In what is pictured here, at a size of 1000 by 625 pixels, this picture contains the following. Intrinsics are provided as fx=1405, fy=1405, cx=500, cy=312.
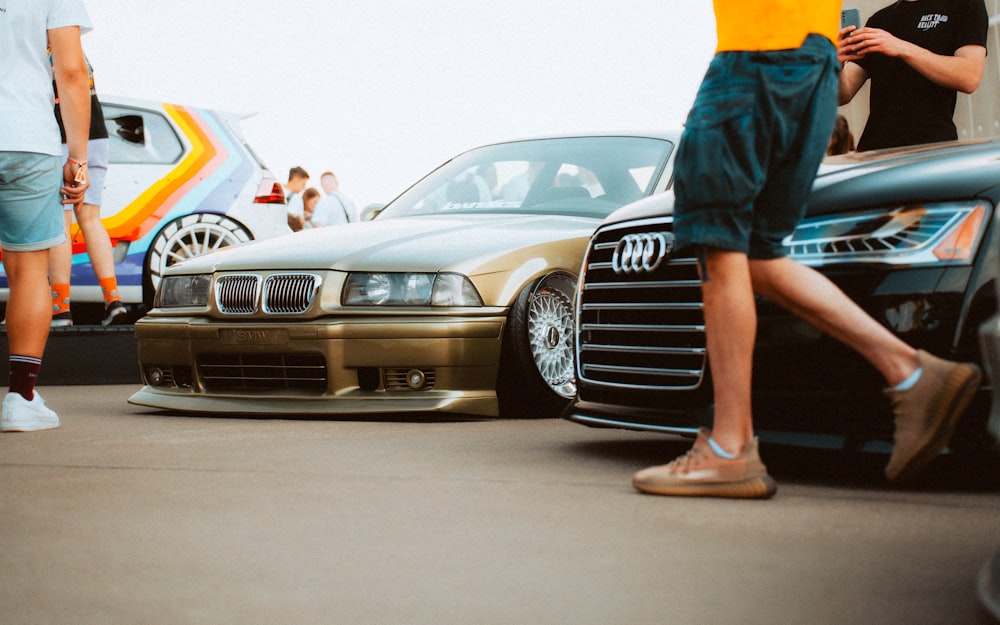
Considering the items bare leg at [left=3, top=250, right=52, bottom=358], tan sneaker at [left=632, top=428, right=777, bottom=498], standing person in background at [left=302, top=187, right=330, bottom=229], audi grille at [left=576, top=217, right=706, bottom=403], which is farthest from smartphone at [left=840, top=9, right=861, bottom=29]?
standing person in background at [left=302, top=187, right=330, bottom=229]

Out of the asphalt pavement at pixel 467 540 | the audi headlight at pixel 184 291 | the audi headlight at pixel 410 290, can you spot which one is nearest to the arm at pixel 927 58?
the asphalt pavement at pixel 467 540

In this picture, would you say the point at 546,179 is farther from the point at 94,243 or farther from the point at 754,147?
the point at 94,243

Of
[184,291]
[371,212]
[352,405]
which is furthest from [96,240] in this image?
[352,405]

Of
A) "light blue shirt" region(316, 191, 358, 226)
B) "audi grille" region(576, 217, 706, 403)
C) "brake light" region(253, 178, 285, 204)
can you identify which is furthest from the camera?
"light blue shirt" region(316, 191, 358, 226)

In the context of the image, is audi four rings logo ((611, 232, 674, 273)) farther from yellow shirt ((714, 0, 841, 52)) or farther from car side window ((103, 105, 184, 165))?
car side window ((103, 105, 184, 165))

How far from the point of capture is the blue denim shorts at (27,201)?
548 cm

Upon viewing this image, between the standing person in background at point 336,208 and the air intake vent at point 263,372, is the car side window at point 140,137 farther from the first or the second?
the air intake vent at point 263,372

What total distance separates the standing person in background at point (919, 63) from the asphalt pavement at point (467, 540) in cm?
156

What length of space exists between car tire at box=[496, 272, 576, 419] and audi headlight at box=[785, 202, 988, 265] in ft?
6.52

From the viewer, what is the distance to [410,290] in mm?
5711

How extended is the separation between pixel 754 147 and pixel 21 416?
11.0ft

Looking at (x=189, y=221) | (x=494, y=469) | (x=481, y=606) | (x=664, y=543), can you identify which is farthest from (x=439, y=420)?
(x=189, y=221)

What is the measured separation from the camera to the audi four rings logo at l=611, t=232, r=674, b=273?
425cm

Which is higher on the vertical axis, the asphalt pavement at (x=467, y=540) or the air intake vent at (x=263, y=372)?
the asphalt pavement at (x=467, y=540)
